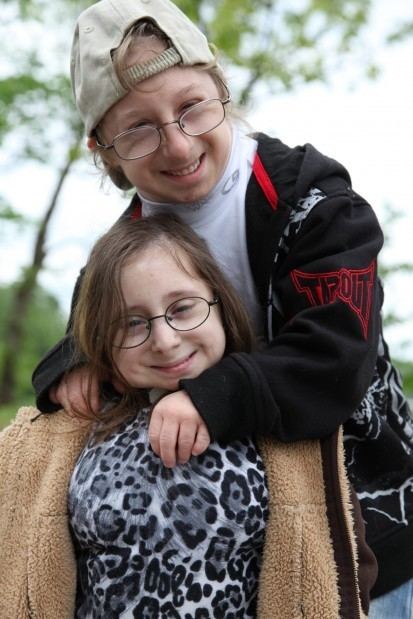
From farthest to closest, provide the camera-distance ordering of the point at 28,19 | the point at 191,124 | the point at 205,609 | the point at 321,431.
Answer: the point at 28,19 < the point at 191,124 < the point at 321,431 < the point at 205,609

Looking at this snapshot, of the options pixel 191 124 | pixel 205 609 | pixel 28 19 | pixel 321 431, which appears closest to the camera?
pixel 205 609

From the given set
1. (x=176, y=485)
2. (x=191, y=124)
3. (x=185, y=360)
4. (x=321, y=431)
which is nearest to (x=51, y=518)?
(x=176, y=485)

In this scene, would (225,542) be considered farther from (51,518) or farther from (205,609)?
(51,518)

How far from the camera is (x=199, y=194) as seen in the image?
208cm

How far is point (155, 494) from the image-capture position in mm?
1729

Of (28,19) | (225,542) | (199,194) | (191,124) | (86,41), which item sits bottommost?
(225,542)

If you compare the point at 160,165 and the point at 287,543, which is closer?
the point at 287,543

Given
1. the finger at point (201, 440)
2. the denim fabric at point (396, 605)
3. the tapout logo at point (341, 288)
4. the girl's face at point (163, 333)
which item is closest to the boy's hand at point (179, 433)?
the finger at point (201, 440)

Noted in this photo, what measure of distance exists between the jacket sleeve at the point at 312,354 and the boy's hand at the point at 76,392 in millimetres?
371

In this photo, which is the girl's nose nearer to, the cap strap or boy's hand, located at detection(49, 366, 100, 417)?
boy's hand, located at detection(49, 366, 100, 417)

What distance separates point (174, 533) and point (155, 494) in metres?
0.10

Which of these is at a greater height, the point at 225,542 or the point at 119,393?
the point at 119,393

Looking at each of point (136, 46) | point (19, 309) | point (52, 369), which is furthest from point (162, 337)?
point (19, 309)

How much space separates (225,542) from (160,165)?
97 centimetres
